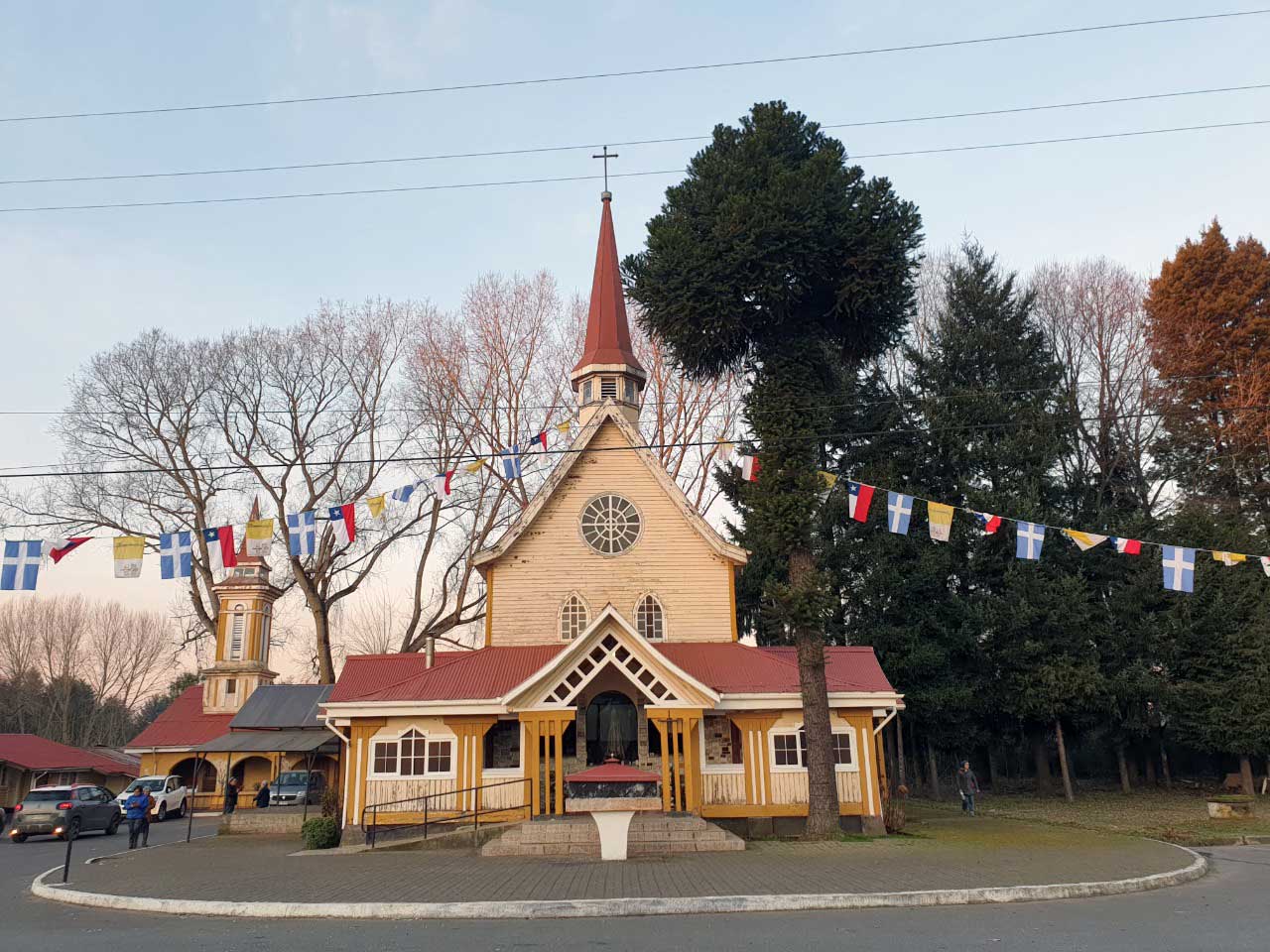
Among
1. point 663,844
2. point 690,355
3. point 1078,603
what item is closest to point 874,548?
point 1078,603

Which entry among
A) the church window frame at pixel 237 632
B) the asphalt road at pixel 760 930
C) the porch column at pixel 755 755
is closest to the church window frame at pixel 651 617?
the porch column at pixel 755 755

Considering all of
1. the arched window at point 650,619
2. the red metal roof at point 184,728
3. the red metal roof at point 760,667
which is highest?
the arched window at point 650,619

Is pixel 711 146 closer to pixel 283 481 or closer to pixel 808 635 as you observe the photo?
pixel 808 635

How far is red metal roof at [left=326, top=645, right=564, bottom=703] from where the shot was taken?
2094 cm

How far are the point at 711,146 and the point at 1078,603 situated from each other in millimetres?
20358

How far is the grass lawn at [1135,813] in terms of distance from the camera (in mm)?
21031

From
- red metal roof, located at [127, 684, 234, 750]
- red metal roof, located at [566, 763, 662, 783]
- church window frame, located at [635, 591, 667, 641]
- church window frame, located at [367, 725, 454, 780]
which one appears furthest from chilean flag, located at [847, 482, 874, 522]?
red metal roof, located at [127, 684, 234, 750]

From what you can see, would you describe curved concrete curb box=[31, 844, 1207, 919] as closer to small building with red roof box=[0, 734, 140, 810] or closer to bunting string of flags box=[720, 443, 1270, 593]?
bunting string of flags box=[720, 443, 1270, 593]

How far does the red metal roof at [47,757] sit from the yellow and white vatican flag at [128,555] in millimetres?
26566

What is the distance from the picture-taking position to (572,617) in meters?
23.9

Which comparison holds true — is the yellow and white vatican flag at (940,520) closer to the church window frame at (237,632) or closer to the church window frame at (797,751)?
the church window frame at (797,751)

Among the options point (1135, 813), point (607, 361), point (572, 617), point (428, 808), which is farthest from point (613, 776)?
point (1135, 813)

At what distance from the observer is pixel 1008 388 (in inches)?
1433

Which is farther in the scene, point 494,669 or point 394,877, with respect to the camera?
point 494,669
